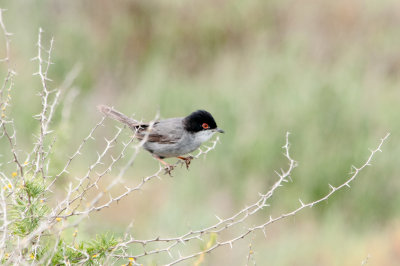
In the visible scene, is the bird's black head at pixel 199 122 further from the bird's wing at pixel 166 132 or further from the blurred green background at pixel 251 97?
the blurred green background at pixel 251 97

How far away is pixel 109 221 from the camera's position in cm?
1312

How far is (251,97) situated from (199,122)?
8724mm

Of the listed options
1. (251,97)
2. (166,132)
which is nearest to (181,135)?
(166,132)

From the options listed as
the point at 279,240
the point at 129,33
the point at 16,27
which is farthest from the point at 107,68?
the point at 279,240

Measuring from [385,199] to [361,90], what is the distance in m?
2.66

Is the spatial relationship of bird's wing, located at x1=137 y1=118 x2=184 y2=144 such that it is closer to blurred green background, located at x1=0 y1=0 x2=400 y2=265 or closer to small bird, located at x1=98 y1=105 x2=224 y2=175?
small bird, located at x1=98 y1=105 x2=224 y2=175

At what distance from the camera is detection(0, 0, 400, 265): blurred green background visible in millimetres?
13398

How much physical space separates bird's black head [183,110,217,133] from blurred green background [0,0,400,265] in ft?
17.6

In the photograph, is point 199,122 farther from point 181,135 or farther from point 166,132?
point 166,132

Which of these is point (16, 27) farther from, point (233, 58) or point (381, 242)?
point (381, 242)

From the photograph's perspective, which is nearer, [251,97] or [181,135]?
[181,135]

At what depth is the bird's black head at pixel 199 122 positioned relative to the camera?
21.9 feet

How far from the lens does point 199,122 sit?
6719 mm

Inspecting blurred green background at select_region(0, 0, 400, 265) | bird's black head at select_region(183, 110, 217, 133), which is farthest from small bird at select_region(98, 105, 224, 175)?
blurred green background at select_region(0, 0, 400, 265)
